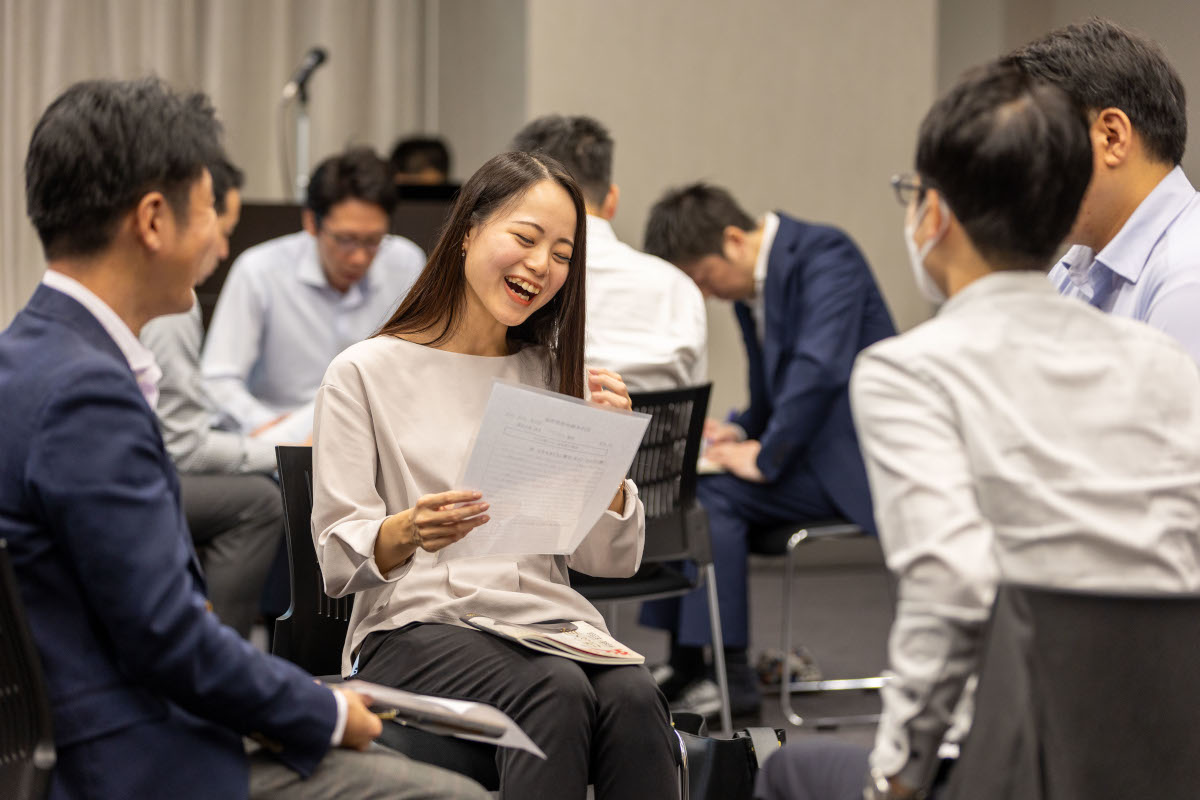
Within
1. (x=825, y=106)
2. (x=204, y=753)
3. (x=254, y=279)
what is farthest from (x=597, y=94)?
(x=204, y=753)

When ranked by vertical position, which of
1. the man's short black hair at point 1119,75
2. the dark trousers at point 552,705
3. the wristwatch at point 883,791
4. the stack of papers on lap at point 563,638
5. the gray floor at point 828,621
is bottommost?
the gray floor at point 828,621

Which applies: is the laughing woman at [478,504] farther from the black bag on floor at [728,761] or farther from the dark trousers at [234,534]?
the dark trousers at [234,534]

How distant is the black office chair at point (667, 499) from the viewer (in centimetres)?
282

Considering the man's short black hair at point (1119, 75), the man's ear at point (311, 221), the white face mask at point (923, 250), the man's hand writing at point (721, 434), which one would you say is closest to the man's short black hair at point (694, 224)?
the man's hand writing at point (721, 434)

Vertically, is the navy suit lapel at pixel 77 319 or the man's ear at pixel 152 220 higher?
the man's ear at pixel 152 220

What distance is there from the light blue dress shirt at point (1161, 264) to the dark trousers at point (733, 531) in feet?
5.49

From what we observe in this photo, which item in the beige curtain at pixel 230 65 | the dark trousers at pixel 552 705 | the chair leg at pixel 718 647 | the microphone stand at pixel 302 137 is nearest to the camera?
the dark trousers at pixel 552 705

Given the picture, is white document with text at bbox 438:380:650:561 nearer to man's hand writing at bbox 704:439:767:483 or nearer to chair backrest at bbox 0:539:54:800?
chair backrest at bbox 0:539:54:800

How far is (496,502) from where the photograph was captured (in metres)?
1.72

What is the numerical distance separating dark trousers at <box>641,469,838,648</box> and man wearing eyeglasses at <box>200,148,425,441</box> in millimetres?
1253

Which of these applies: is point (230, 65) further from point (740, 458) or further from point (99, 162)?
point (99, 162)

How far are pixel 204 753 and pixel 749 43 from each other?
4.84 m

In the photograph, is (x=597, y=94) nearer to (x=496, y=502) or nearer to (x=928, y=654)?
(x=496, y=502)

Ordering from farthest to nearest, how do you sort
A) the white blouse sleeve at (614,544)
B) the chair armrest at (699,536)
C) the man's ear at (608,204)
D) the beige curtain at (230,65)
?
Answer: the beige curtain at (230,65), the man's ear at (608,204), the chair armrest at (699,536), the white blouse sleeve at (614,544)
